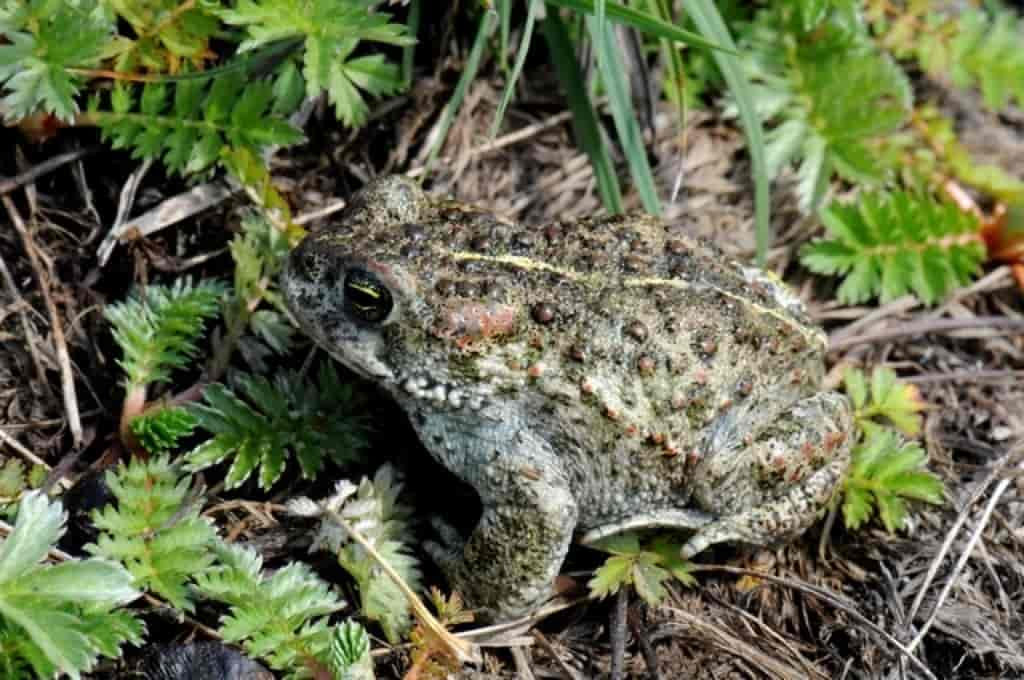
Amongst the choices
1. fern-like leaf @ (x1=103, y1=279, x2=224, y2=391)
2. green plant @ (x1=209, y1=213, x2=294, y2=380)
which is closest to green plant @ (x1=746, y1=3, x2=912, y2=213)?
green plant @ (x1=209, y1=213, x2=294, y2=380)

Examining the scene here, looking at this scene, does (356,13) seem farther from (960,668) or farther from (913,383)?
(960,668)

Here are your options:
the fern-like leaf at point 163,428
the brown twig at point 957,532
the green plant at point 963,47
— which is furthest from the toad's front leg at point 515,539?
the green plant at point 963,47

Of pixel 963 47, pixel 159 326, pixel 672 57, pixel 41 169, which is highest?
pixel 672 57

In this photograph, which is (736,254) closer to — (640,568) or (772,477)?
(772,477)

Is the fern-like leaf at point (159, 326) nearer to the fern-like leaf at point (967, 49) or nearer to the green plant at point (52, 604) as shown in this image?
the green plant at point (52, 604)

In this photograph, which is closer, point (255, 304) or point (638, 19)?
point (638, 19)

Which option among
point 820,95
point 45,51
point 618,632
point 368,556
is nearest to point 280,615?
point 368,556

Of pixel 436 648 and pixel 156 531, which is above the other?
pixel 156 531

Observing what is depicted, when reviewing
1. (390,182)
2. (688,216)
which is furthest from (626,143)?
(390,182)
